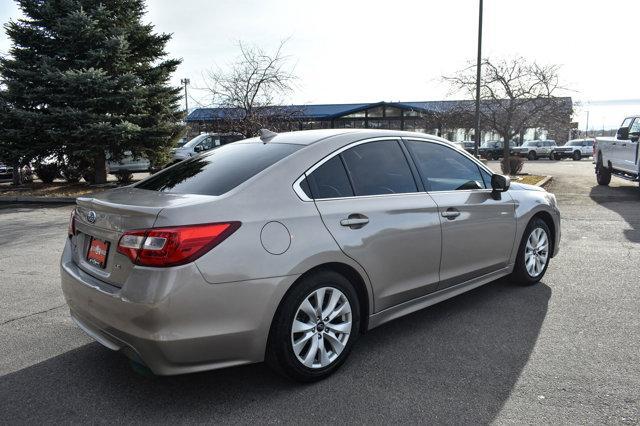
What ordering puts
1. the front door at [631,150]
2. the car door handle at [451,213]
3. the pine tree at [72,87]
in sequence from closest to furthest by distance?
1. the car door handle at [451,213]
2. the front door at [631,150]
3. the pine tree at [72,87]

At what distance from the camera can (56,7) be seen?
15.7 m


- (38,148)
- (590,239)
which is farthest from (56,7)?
(590,239)

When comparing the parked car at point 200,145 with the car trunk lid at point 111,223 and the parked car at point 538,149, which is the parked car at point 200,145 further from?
the parked car at point 538,149

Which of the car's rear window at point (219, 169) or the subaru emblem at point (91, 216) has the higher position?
the car's rear window at point (219, 169)

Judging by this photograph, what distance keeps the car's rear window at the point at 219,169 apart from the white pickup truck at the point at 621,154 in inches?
480

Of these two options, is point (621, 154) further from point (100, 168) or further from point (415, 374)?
point (100, 168)

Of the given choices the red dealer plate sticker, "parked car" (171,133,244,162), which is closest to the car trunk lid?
the red dealer plate sticker

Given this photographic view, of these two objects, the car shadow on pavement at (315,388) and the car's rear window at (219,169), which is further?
the car's rear window at (219,169)

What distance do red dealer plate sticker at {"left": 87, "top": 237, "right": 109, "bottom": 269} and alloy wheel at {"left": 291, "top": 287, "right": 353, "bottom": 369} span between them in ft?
4.00

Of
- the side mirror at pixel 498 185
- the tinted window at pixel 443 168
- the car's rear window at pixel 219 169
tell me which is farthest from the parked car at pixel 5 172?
the side mirror at pixel 498 185

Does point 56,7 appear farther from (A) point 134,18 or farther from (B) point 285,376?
(B) point 285,376

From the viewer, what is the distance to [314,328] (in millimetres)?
3188

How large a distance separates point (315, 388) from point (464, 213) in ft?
6.44

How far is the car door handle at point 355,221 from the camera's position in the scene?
335cm
